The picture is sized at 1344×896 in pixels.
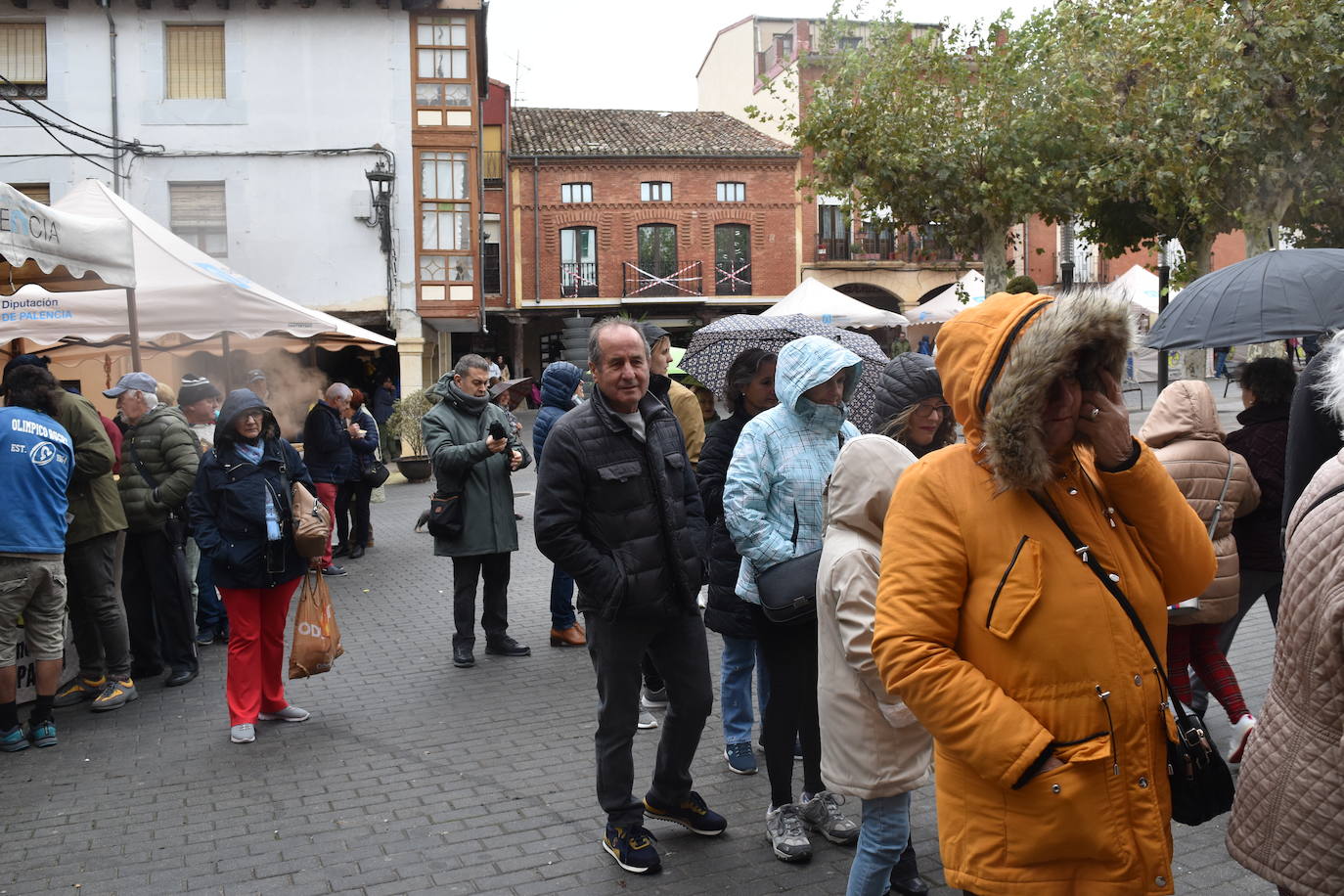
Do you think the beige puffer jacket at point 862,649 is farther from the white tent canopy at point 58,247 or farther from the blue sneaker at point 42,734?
the white tent canopy at point 58,247

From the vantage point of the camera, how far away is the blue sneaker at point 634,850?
4.21 m

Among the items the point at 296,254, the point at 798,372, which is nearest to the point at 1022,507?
the point at 798,372

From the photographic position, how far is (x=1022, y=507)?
93.1 inches

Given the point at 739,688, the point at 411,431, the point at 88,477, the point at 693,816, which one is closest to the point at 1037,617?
the point at 693,816

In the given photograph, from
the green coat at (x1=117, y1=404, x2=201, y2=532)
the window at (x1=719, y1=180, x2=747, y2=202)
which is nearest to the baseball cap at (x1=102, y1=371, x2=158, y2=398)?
the green coat at (x1=117, y1=404, x2=201, y2=532)

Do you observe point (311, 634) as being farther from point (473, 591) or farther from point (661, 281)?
point (661, 281)

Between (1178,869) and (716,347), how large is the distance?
3892 mm

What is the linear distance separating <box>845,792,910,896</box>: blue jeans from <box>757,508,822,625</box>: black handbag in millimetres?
781

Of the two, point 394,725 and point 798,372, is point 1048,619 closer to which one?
point 798,372

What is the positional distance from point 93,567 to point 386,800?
2.73m

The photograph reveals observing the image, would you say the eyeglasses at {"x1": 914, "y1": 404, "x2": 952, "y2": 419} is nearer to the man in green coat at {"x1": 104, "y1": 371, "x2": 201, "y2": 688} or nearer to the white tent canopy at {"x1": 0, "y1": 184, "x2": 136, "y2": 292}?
the man in green coat at {"x1": 104, "y1": 371, "x2": 201, "y2": 688}

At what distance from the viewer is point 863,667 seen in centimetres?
364

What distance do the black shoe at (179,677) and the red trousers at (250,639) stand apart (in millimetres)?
1212

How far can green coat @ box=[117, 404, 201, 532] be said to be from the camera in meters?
6.90
